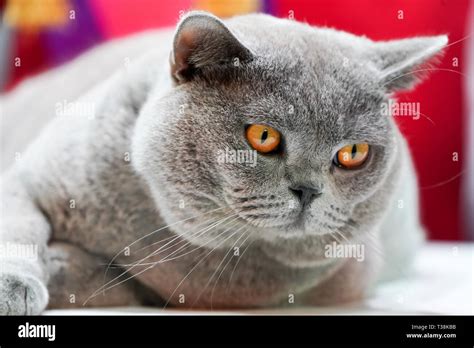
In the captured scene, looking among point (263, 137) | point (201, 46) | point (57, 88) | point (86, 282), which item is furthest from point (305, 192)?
point (57, 88)

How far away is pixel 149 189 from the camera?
119cm

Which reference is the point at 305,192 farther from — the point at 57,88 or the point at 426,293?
the point at 57,88

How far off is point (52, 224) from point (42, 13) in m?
0.73

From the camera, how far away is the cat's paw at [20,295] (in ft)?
3.36

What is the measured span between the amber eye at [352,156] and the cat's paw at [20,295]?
508 millimetres

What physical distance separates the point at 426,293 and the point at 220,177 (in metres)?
0.52

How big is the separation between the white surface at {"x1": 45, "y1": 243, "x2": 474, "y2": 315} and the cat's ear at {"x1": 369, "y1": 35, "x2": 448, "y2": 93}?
14.9 inches

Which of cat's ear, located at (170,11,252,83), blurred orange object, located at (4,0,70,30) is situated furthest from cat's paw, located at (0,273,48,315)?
blurred orange object, located at (4,0,70,30)

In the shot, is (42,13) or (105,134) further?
(42,13)

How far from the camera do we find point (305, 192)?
1037 mm

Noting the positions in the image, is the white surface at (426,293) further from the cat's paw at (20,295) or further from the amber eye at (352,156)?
the amber eye at (352,156)

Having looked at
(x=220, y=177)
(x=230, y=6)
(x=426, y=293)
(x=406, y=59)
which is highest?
(x=230, y=6)

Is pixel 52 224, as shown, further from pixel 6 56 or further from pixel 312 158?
pixel 6 56
